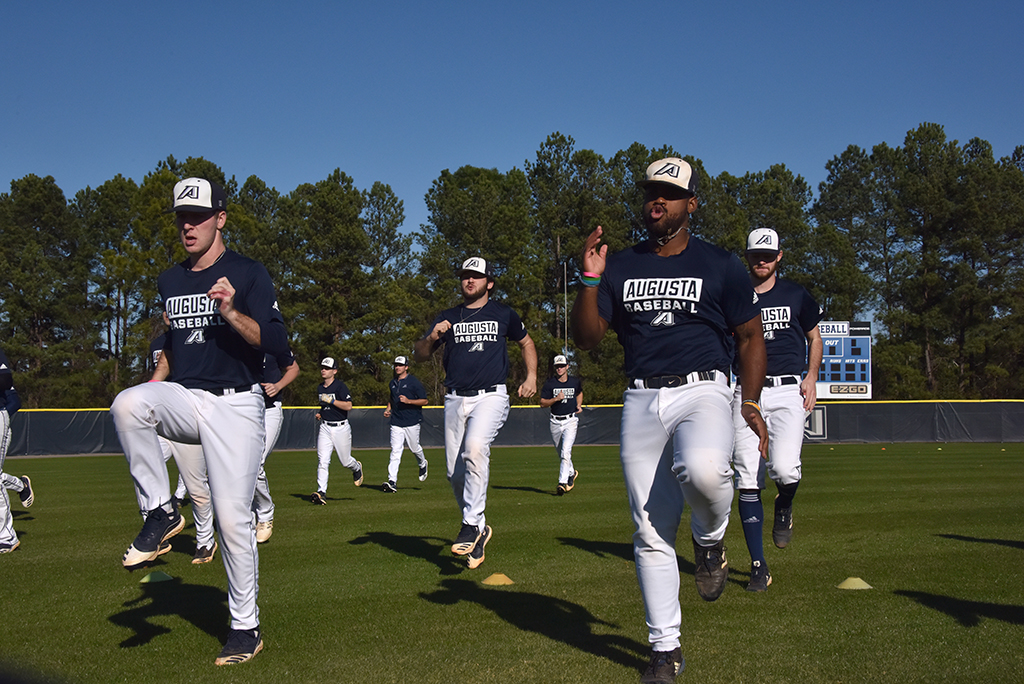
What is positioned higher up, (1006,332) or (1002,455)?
(1006,332)

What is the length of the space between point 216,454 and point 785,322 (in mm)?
4712

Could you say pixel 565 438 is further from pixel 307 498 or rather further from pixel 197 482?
pixel 197 482

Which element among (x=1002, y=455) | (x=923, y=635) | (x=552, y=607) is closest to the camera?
(x=923, y=635)

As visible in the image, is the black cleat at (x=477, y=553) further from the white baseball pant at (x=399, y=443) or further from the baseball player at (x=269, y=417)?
the white baseball pant at (x=399, y=443)

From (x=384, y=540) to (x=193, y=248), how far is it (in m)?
4.87

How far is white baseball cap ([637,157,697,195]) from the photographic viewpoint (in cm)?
446

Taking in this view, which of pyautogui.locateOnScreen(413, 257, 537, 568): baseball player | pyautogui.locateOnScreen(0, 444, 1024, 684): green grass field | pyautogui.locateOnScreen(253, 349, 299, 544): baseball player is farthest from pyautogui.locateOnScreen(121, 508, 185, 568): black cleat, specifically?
pyautogui.locateOnScreen(413, 257, 537, 568): baseball player

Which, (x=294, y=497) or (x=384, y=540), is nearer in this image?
(x=384, y=540)

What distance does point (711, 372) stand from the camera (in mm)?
4473

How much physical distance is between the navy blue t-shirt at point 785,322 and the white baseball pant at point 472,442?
2403mm

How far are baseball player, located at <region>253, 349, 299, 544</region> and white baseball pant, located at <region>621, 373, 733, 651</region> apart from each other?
3156 mm

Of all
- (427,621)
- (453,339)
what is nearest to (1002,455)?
(453,339)

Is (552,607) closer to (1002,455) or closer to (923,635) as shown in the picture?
(923,635)

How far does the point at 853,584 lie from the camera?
20.8 feet
